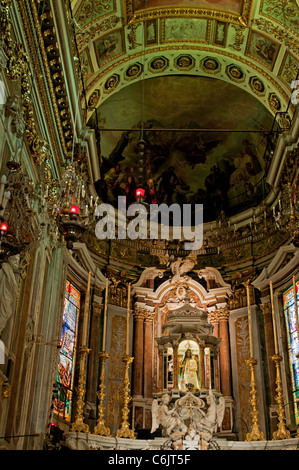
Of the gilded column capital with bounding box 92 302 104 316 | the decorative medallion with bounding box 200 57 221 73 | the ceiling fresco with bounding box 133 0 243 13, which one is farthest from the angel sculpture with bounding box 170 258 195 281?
the ceiling fresco with bounding box 133 0 243 13

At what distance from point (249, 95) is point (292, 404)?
25.8 ft

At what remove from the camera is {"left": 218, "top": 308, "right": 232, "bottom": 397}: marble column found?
42.6 ft

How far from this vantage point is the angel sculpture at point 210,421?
9307 mm

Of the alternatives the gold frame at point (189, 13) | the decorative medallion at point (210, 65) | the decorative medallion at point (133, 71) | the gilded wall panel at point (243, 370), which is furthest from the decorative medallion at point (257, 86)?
the gilded wall panel at point (243, 370)

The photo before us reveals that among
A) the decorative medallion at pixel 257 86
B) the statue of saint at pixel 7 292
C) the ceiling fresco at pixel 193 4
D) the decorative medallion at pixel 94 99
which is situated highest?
the ceiling fresco at pixel 193 4

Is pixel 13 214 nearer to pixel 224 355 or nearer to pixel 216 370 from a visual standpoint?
pixel 216 370

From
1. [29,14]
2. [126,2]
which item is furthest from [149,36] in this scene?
[29,14]

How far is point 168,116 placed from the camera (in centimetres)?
1589

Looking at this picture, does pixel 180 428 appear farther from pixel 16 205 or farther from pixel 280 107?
pixel 280 107

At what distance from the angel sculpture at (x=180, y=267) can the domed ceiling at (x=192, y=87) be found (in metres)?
1.86

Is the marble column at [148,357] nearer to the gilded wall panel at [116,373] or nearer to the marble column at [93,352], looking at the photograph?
the gilded wall panel at [116,373]

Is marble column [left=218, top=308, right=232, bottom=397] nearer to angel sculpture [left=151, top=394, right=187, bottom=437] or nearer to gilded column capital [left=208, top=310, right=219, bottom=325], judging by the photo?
gilded column capital [left=208, top=310, right=219, bottom=325]

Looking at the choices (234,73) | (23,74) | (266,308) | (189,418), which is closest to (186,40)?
(234,73)

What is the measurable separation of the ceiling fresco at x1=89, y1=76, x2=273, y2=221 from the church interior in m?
0.04
